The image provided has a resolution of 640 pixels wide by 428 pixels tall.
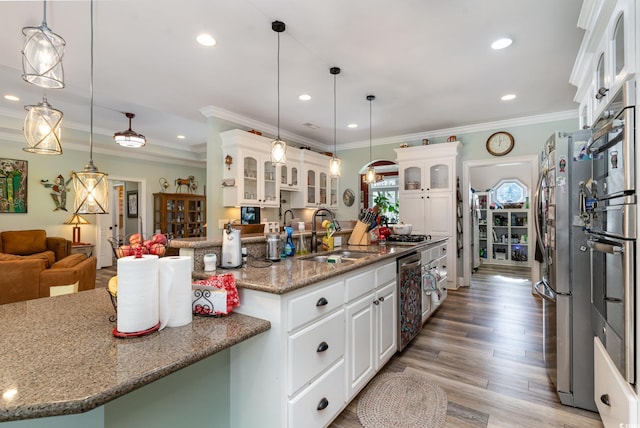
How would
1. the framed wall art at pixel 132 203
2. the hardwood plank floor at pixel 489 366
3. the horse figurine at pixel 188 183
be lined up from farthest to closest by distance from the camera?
the horse figurine at pixel 188 183 → the framed wall art at pixel 132 203 → the hardwood plank floor at pixel 489 366

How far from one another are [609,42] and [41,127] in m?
3.41

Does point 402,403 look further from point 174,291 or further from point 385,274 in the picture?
point 174,291

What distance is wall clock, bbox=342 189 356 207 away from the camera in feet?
20.4

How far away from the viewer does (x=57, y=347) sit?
101cm

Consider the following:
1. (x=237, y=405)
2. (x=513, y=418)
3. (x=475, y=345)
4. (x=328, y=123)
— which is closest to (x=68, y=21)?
(x=237, y=405)

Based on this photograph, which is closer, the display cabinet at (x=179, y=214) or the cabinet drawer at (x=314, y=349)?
the cabinet drawer at (x=314, y=349)

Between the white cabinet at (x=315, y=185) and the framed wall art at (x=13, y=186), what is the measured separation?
4.71 meters

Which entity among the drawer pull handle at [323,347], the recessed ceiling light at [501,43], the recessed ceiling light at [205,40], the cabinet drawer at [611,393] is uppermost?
the recessed ceiling light at [205,40]

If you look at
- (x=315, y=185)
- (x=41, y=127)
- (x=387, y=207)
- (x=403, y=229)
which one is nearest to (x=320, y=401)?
(x=41, y=127)

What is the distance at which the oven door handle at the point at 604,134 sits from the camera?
1422 millimetres

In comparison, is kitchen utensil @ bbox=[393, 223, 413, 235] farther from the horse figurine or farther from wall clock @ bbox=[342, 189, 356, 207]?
the horse figurine

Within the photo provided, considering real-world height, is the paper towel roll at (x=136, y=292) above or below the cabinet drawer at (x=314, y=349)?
above

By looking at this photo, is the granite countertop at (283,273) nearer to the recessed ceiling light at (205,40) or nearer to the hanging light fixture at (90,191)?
the hanging light fixture at (90,191)

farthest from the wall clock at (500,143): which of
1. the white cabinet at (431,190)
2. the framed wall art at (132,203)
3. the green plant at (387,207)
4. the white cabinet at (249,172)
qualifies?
the framed wall art at (132,203)
